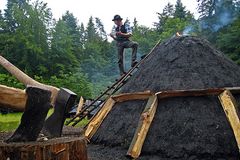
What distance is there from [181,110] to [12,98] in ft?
12.6

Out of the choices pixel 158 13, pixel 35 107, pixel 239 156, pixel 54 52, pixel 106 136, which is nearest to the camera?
pixel 35 107

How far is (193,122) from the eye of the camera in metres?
6.64

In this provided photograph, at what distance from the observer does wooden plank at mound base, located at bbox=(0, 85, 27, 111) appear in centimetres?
397

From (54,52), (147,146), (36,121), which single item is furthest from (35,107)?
(54,52)

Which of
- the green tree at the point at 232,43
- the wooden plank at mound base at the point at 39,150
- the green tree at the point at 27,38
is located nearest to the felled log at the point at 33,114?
the wooden plank at mound base at the point at 39,150

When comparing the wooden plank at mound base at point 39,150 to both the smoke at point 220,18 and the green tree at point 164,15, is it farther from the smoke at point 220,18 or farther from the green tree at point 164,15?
the green tree at point 164,15

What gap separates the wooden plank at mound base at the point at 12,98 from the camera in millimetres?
3969

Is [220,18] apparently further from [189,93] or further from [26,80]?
[26,80]

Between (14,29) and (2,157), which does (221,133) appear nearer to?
(2,157)

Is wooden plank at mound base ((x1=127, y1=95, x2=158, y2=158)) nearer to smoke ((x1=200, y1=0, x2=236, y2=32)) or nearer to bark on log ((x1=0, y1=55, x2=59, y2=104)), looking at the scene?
bark on log ((x1=0, y1=55, x2=59, y2=104))

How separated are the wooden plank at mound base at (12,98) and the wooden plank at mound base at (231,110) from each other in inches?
150

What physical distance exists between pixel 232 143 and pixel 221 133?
27 centimetres

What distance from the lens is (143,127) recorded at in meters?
6.77

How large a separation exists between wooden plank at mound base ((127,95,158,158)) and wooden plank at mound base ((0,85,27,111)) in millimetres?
2957
